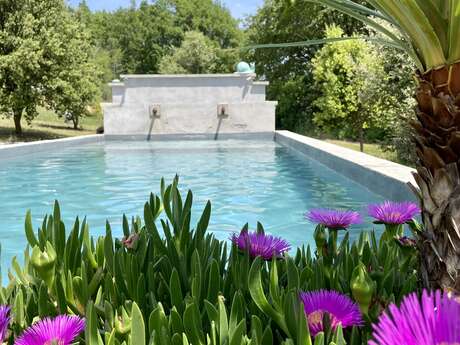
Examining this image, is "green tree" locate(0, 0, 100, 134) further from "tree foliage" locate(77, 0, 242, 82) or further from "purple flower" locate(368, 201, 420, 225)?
"tree foliage" locate(77, 0, 242, 82)

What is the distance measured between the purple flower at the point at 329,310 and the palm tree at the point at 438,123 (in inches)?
9.9

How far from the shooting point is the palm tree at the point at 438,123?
1203 mm

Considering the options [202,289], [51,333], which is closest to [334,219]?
[202,289]

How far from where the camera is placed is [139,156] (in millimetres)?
14117

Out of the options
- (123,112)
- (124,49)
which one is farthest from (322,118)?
(124,49)

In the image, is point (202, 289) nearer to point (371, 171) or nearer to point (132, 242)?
point (132, 242)

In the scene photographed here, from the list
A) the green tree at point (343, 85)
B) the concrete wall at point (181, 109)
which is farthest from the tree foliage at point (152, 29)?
the green tree at point (343, 85)

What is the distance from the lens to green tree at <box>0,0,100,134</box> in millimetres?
16594

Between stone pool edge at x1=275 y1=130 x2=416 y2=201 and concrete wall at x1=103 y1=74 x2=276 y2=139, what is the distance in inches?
350

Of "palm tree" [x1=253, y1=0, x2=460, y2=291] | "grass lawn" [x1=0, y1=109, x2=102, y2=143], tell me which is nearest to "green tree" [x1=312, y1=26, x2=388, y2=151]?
"grass lawn" [x1=0, y1=109, x2=102, y2=143]

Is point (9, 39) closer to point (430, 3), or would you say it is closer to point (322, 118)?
point (322, 118)

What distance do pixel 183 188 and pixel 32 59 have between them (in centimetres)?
1038

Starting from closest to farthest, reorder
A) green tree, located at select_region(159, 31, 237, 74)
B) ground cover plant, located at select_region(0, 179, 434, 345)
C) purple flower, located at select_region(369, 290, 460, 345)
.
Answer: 1. purple flower, located at select_region(369, 290, 460, 345)
2. ground cover plant, located at select_region(0, 179, 434, 345)
3. green tree, located at select_region(159, 31, 237, 74)

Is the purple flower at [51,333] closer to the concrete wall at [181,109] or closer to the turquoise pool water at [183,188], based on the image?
the turquoise pool water at [183,188]
